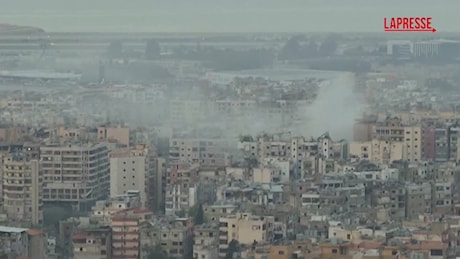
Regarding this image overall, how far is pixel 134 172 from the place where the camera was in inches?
294

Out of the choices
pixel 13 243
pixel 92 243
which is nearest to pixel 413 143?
pixel 92 243

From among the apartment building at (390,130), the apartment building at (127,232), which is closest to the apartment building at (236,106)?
the apartment building at (390,130)

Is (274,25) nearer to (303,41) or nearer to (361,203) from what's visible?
(303,41)

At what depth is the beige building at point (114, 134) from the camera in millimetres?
8125

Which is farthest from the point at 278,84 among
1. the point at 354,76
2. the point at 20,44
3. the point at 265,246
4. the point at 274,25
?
the point at 265,246

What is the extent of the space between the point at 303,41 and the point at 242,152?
781 mm

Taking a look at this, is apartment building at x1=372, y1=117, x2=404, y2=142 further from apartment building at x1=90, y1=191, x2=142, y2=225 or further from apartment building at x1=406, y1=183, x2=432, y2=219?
apartment building at x1=90, y1=191, x2=142, y2=225

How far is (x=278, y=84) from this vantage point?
8852 millimetres

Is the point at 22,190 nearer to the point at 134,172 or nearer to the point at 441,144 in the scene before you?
the point at 134,172

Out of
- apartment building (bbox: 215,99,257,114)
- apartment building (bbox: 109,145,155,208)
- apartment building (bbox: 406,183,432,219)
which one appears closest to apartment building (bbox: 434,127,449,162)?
apartment building (bbox: 406,183,432,219)

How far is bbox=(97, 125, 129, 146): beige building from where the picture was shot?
26.7ft

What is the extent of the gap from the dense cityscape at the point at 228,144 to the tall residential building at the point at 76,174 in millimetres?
13

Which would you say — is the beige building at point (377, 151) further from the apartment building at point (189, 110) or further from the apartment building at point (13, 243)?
the apartment building at point (13, 243)

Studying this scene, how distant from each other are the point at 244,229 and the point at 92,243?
0.69 metres
